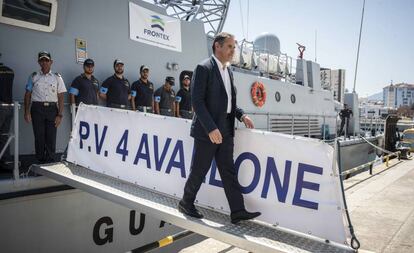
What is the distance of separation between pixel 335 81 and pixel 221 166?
51.4 ft

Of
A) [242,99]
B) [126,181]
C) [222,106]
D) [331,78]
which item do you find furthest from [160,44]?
[331,78]

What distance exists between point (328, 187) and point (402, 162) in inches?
394

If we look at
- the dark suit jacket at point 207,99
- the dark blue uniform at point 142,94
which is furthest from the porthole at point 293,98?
the dark suit jacket at point 207,99

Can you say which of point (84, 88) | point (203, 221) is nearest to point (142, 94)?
point (84, 88)

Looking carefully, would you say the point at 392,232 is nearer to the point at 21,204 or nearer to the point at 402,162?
the point at 21,204

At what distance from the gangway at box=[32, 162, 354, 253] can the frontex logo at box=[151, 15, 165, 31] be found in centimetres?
406

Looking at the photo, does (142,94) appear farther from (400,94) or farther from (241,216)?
(400,94)

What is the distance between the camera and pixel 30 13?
205 inches

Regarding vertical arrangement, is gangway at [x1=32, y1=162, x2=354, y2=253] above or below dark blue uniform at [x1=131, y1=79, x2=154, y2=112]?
below

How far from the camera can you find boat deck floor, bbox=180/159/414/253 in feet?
13.4

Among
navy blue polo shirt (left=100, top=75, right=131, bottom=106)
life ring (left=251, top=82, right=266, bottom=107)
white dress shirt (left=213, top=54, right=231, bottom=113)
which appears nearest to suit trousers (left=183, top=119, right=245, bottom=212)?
white dress shirt (left=213, top=54, right=231, bottom=113)

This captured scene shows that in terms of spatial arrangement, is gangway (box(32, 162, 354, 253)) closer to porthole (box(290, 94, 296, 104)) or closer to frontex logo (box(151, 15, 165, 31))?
frontex logo (box(151, 15, 165, 31))

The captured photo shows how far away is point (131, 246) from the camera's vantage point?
497cm

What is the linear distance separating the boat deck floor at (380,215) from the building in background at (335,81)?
8.26 metres
